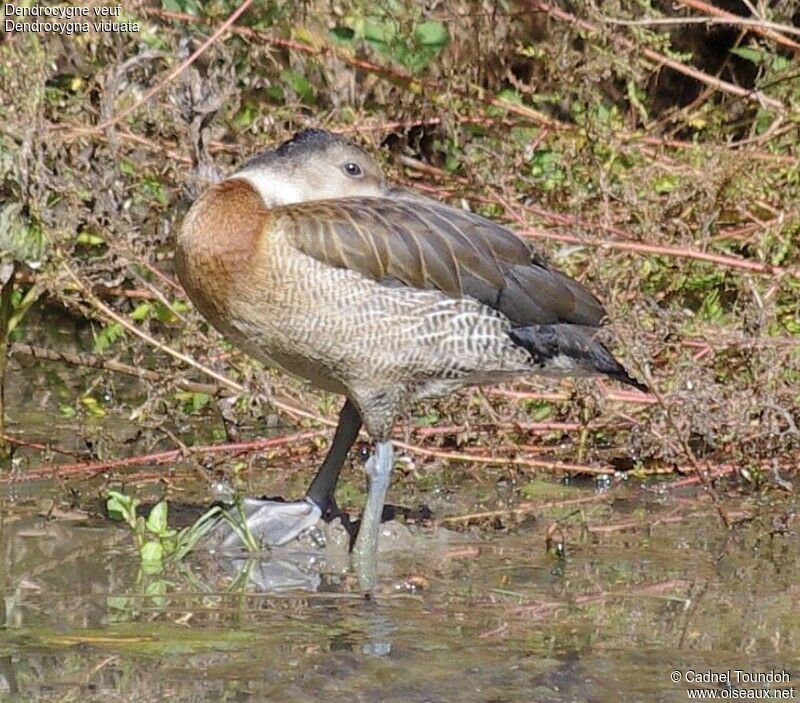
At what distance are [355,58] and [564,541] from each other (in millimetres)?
2741

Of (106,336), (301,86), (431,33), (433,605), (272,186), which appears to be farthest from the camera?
(301,86)

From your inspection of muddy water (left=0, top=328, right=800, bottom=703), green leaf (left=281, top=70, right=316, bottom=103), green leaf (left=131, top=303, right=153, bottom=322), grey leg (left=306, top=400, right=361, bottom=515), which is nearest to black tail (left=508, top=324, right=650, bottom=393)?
muddy water (left=0, top=328, right=800, bottom=703)

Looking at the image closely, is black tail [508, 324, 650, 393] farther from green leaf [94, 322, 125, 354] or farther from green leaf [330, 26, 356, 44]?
green leaf [330, 26, 356, 44]

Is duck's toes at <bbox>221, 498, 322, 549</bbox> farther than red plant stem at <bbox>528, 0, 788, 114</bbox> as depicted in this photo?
No

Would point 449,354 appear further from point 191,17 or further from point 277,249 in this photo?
point 191,17

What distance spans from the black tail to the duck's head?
0.74 metres

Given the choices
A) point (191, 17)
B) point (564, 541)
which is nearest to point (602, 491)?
point (564, 541)

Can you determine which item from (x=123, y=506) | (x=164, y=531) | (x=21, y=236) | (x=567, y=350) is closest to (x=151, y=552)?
(x=164, y=531)

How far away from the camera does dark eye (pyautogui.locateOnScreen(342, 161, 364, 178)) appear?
574 cm

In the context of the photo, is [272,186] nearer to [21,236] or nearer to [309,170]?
[309,170]

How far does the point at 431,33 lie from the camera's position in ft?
24.8

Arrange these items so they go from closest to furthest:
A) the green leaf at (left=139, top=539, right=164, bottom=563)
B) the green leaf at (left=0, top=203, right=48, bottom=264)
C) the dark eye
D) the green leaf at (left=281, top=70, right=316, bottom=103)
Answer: the green leaf at (left=139, top=539, right=164, bottom=563)
the dark eye
the green leaf at (left=0, top=203, right=48, bottom=264)
the green leaf at (left=281, top=70, right=316, bottom=103)

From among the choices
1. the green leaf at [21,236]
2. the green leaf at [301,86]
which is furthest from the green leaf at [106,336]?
the green leaf at [301,86]

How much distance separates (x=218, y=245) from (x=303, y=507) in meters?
0.90
